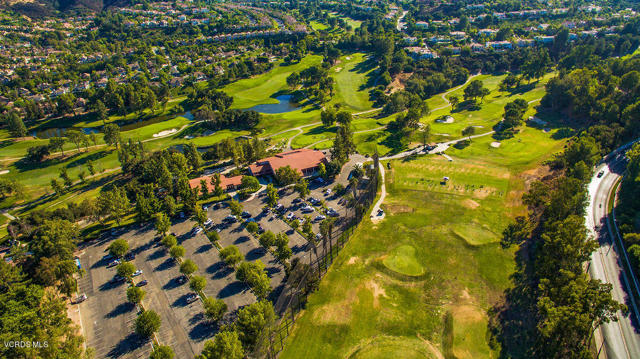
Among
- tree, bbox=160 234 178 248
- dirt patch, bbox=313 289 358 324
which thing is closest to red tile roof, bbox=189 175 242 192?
tree, bbox=160 234 178 248

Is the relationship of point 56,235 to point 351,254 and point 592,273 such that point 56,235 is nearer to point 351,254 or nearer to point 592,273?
point 351,254

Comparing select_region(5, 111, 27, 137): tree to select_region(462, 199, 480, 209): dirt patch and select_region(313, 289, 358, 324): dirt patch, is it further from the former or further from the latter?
select_region(462, 199, 480, 209): dirt patch

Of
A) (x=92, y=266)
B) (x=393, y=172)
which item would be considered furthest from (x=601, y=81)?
(x=92, y=266)

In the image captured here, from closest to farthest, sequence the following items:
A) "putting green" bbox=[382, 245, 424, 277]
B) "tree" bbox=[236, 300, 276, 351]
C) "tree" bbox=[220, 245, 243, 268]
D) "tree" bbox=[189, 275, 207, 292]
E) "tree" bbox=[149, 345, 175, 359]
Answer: "tree" bbox=[149, 345, 175, 359] < "tree" bbox=[236, 300, 276, 351] < "tree" bbox=[189, 275, 207, 292] < "putting green" bbox=[382, 245, 424, 277] < "tree" bbox=[220, 245, 243, 268]

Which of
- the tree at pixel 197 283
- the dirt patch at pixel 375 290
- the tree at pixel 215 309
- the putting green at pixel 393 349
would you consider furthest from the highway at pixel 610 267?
the tree at pixel 197 283

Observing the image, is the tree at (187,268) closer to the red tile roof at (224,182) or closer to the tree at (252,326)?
A: the tree at (252,326)

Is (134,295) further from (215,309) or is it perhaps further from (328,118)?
(328,118)
